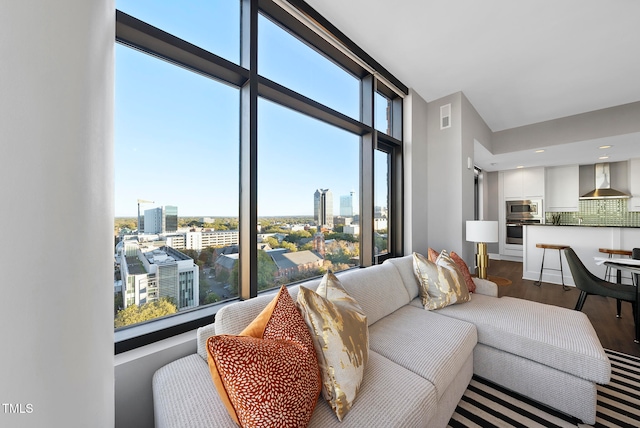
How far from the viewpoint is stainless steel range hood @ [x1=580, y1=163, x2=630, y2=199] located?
5.17 metres

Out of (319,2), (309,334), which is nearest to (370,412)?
(309,334)

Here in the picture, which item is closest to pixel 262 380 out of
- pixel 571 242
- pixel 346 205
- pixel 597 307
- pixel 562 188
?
pixel 346 205

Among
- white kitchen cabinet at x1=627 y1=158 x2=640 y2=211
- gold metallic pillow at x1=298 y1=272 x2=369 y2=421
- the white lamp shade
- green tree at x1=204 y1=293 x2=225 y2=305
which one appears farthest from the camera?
white kitchen cabinet at x1=627 y1=158 x2=640 y2=211

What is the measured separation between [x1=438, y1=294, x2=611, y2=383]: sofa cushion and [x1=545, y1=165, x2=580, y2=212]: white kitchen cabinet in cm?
553

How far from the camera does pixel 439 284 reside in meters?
2.00

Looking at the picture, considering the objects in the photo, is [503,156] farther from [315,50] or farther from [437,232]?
[315,50]

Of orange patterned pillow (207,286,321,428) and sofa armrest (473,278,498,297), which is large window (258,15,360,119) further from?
sofa armrest (473,278,498,297)

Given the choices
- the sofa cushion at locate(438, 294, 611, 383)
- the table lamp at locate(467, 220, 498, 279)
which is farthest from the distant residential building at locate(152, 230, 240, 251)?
the table lamp at locate(467, 220, 498, 279)

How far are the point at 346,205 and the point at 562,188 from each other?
636 centimetres

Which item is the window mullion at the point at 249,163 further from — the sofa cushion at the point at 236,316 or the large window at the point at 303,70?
the sofa cushion at the point at 236,316

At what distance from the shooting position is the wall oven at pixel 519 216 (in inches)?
230

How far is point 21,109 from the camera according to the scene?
46 centimetres

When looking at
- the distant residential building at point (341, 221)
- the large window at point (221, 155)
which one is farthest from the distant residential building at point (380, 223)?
the large window at point (221, 155)

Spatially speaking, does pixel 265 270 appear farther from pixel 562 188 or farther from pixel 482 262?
pixel 562 188
